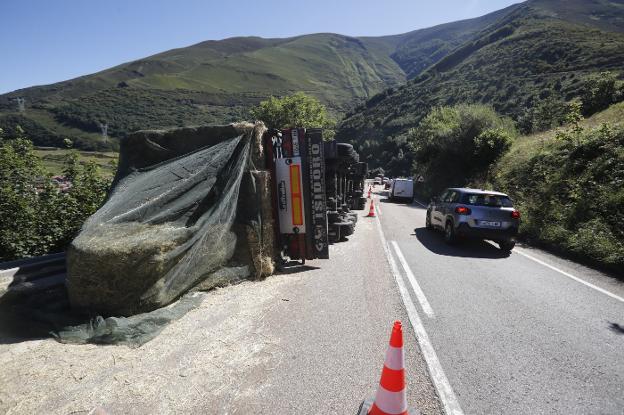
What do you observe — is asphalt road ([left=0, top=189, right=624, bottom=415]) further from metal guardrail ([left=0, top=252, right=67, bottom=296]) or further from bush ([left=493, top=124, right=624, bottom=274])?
bush ([left=493, top=124, right=624, bottom=274])

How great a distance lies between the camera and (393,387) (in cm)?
260

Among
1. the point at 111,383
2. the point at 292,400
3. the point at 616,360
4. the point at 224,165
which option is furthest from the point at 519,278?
the point at 111,383

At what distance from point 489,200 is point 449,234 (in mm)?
1440

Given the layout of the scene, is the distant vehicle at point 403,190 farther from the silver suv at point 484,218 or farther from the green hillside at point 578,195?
the silver suv at point 484,218

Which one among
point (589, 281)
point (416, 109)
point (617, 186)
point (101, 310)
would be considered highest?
point (416, 109)

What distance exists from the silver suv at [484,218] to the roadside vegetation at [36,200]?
9.08 metres

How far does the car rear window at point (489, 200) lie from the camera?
9.32m

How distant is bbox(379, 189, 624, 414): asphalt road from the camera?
3109 millimetres

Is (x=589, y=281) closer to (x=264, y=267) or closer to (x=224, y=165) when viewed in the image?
(x=264, y=267)

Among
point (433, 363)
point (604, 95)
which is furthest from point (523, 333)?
point (604, 95)

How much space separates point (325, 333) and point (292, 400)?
133 cm

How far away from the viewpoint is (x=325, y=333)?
429cm

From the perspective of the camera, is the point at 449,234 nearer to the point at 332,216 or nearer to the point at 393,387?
the point at 332,216

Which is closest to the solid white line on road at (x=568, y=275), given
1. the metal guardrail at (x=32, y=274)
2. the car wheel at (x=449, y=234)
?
the car wheel at (x=449, y=234)
